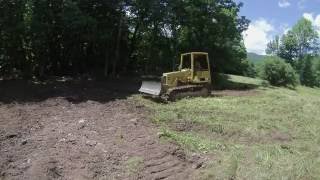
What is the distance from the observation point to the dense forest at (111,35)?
79.9 ft

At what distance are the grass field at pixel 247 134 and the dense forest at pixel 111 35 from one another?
7439 mm

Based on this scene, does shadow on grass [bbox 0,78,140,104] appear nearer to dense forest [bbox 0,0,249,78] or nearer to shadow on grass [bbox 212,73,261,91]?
dense forest [bbox 0,0,249,78]

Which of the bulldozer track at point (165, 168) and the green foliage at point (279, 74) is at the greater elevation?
the green foliage at point (279, 74)

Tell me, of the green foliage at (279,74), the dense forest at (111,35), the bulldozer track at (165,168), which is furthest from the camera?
the green foliage at (279,74)

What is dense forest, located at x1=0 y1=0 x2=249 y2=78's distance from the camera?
79.9 feet

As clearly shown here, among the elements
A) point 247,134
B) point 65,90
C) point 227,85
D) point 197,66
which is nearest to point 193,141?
point 247,134

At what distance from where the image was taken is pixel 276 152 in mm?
12242

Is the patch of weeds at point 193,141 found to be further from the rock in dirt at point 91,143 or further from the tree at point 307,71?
the tree at point 307,71

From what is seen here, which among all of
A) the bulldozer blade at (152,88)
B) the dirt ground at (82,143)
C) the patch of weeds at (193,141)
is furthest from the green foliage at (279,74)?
the patch of weeds at (193,141)

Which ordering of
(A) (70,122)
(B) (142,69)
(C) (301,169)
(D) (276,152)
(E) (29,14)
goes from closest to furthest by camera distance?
1. (C) (301,169)
2. (D) (276,152)
3. (A) (70,122)
4. (E) (29,14)
5. (B) (142,69)

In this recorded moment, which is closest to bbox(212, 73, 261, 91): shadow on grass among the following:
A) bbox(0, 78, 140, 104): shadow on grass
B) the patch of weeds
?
bbox(0, 78, 140, 104): shadow on grass

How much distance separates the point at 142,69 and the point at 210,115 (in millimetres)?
17184

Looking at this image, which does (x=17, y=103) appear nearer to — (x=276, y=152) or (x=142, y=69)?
(x=276, y=152)

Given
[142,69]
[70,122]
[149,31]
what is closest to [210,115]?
[70,122]
